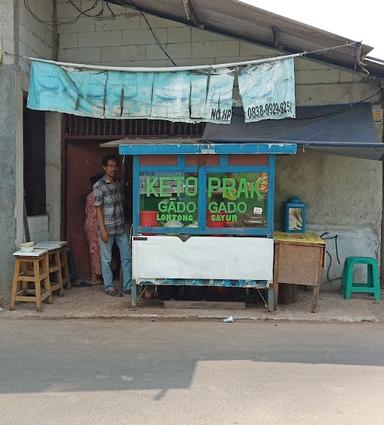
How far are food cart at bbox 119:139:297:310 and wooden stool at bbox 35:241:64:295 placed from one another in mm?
1363

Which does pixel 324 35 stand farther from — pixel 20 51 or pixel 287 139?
pixel 20 51

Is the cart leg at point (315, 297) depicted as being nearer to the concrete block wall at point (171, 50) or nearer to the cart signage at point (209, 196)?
the cart signage at point (209, 196)

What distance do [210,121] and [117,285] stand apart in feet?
10.3

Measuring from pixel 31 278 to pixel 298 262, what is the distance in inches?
141

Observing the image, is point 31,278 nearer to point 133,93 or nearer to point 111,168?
point 111,168

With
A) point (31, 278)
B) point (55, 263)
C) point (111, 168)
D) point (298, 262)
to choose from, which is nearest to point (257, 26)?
point (111, 168)

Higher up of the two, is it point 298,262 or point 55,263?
point 298,262

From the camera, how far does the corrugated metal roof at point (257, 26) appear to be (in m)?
6.00

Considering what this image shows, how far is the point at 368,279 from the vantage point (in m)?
6.96

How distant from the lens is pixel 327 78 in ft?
24.0

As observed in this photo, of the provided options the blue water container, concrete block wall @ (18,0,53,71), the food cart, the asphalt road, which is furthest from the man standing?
the blue water container

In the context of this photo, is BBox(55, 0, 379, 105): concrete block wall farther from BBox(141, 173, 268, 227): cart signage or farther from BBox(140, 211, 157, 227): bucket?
BBox(140, 211, 157, 227): bucket

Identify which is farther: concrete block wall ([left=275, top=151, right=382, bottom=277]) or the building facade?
concrete block wall ([left=275, top=151, right=382, bottom=277])

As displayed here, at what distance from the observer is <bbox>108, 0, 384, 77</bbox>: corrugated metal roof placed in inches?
236
